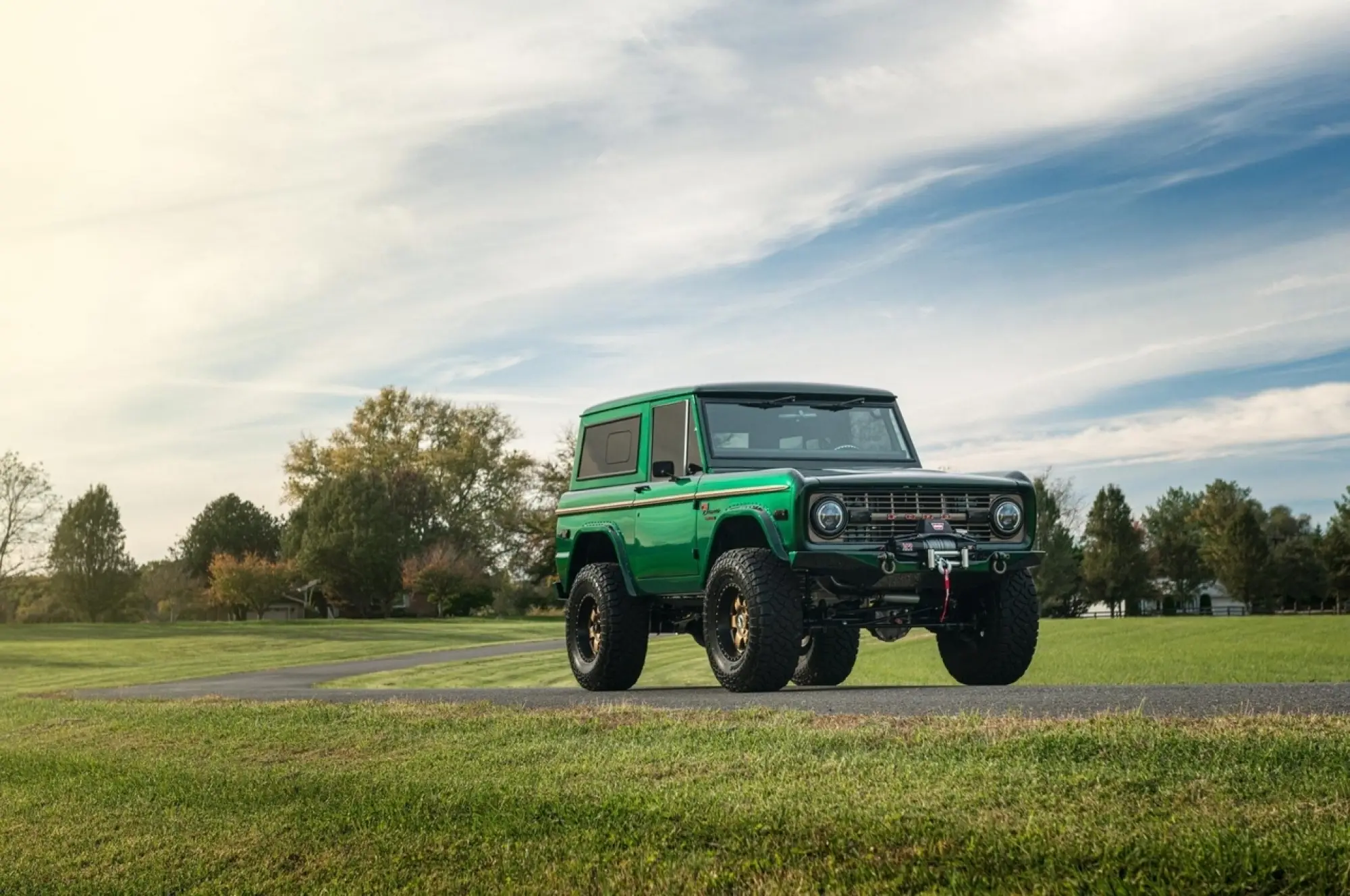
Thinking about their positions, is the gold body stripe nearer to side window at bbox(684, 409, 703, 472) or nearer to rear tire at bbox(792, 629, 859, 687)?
side window at bbox(684, 409, 703, 472)

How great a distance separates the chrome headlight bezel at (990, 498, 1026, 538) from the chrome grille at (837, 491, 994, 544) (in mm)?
47

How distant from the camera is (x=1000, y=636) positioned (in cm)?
1364

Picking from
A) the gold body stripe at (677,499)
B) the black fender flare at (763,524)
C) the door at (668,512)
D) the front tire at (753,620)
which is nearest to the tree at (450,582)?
the gold body stripe at (677,499)

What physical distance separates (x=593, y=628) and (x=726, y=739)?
5891 mm

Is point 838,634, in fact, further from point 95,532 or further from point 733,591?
point 95,532

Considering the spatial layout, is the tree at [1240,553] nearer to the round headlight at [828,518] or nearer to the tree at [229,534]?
the tree at [229,534]

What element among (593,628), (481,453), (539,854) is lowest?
(539,854)

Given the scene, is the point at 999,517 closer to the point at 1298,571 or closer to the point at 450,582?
the point at 450,582

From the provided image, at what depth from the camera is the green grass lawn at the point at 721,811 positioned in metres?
6.18

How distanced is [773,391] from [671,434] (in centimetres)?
107

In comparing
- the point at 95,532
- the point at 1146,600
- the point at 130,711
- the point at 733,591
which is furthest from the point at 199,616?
the point at 733,591

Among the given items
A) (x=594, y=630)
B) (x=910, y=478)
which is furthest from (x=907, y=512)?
(x=594, y=630)

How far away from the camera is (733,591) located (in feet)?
42.4

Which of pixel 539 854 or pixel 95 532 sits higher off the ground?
pixel 95 532
